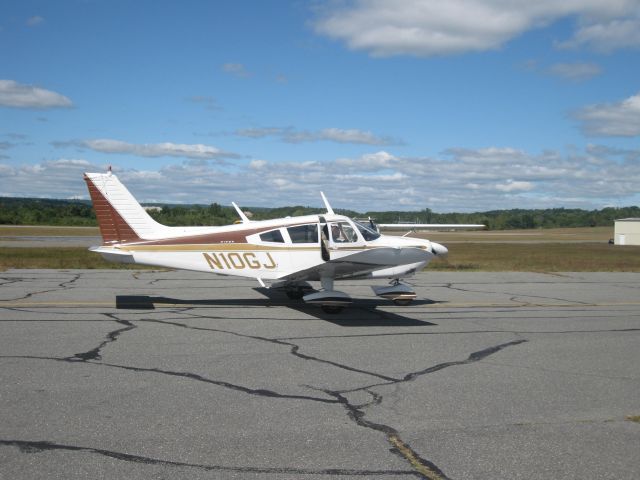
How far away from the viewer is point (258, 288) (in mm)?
18578

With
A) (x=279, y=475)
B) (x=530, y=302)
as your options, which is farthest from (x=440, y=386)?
(x=530, y=302)

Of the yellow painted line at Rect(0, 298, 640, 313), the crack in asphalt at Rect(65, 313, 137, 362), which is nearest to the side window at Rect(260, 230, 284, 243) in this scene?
the yellow painted line at Rect(0, 298, 640, 313)

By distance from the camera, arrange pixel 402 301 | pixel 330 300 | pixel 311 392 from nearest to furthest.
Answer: pixel 311 392
pixel 330 300
pixel 402 301

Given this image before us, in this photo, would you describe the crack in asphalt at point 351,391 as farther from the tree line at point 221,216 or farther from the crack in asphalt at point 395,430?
the tree line at point 221,216

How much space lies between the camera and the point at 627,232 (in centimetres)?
7244

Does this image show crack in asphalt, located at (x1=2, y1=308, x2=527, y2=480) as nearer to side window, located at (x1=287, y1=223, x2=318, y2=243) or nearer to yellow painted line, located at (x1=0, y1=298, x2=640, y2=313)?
yellow painted line, located at (x1=0, y1=298, x2=640, y2=313)

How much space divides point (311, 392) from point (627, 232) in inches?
2899

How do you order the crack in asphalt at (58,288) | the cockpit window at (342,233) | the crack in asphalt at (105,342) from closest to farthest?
the crack in asphalt at (105,342), the cockpit window at (342,233), the crack in asphalt at (58,288)

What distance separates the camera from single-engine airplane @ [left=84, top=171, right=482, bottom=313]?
1419 centimetres

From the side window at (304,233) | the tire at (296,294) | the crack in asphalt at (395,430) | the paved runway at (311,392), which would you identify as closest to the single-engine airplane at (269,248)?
the side window at (304,233)

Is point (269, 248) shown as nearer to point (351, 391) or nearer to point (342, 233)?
point (342, 233)

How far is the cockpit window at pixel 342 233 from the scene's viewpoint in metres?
15.0

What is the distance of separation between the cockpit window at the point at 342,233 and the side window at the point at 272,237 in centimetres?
122

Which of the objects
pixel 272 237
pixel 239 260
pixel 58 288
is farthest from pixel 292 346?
pixel 58 288
